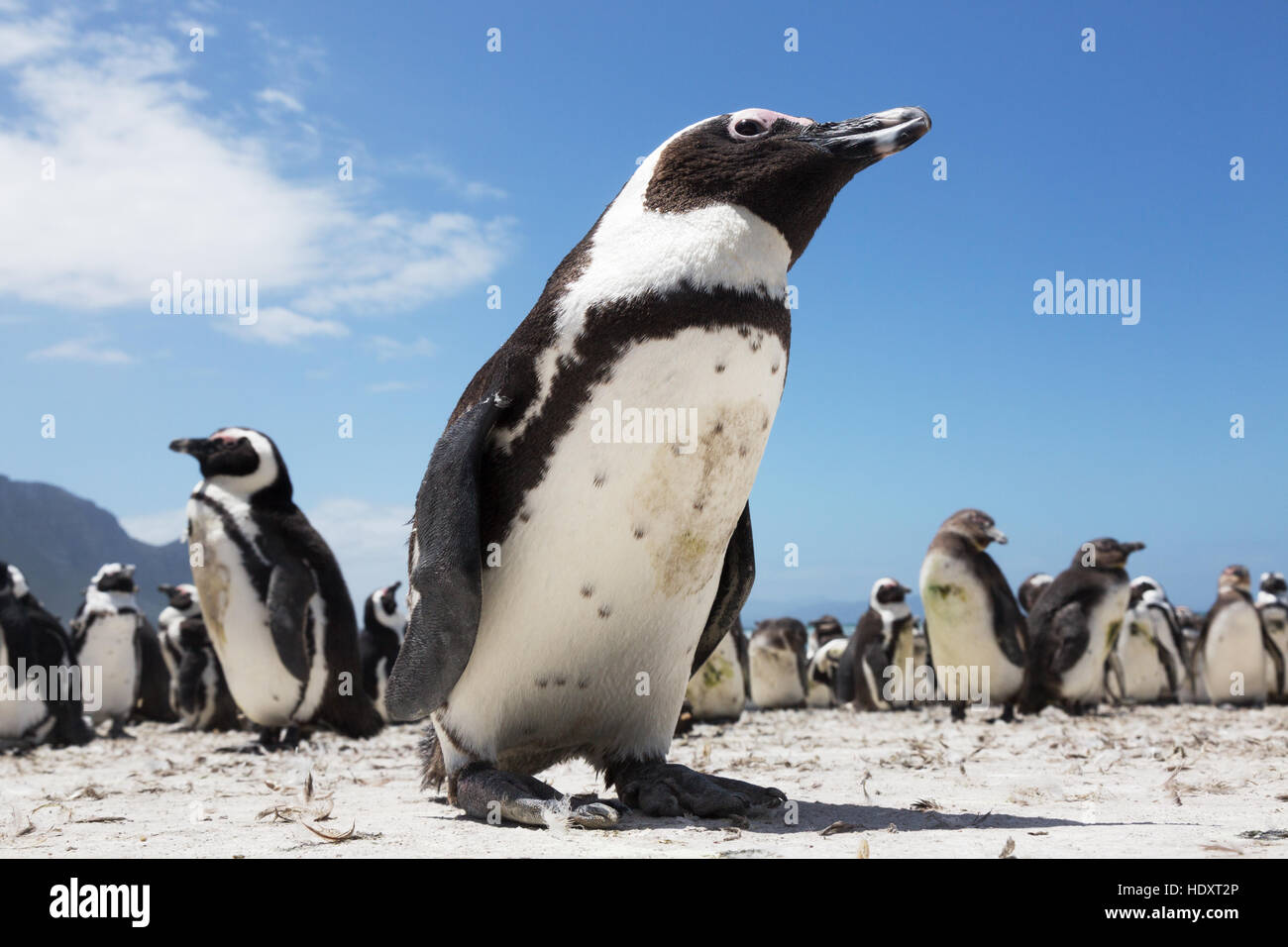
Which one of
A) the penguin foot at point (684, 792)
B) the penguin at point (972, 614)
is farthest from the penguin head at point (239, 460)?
the penguin at point (972, 614)

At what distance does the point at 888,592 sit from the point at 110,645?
7.75 meters

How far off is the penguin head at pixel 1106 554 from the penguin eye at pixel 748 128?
23.5 feet

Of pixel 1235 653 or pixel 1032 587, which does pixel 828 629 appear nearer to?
pixel 1032 587

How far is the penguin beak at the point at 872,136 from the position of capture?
313 cm

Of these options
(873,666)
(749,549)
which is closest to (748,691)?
(873,666)

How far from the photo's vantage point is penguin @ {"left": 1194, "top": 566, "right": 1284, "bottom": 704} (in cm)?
1216

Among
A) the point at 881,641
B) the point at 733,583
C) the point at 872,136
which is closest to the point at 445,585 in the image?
the point at 733,583

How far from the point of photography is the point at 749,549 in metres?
3.71

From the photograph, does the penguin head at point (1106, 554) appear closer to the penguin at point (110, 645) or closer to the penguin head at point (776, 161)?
the penguin head at point (776, 161)

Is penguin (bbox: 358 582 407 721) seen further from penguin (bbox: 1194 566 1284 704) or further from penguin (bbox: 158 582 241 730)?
penguin (bbox: 1194 566 1284 704)

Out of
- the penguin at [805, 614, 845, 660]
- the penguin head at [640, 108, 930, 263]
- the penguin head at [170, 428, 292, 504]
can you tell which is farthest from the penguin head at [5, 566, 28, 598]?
the penguin at [805, 614, 845, 660]

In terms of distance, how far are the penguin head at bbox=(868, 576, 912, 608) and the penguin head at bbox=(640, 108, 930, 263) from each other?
29.6 feet

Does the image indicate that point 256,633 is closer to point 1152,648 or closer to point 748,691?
point 748,691
